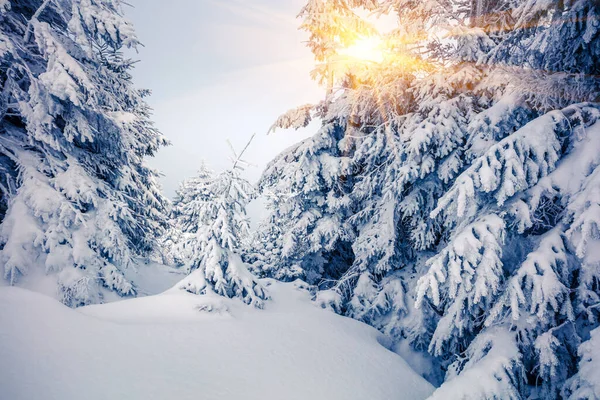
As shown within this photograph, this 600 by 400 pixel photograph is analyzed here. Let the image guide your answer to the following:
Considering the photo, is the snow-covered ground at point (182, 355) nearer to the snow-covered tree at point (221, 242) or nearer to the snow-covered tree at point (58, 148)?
the snow-covered tree at point (221, 242)

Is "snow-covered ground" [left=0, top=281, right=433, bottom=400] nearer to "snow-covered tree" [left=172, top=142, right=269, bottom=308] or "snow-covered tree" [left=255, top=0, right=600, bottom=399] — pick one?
"snow-covered tree" [left=172, top=142, right=269, bottom=308]

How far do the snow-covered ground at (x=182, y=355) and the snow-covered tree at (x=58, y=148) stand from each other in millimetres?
3296

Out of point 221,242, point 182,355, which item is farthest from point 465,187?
point 221,242

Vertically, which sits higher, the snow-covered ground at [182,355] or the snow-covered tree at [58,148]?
the snow-covered tree at [58,148]

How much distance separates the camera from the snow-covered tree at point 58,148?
7207 mm

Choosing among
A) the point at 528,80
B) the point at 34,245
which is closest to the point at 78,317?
the point at 34,245

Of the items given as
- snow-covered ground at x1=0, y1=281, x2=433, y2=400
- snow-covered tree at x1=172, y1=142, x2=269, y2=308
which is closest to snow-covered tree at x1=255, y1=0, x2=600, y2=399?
snow-covered ground at x1=0, y1=281, x2=433, y2=400

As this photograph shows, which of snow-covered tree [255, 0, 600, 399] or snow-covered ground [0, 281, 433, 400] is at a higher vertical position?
snow-covered tree [255, 0, 600, 399]

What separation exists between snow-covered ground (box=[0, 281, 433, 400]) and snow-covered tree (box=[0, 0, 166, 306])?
10.8ft

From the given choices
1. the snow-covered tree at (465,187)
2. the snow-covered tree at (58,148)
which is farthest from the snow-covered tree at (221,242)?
the snow-covered tree at (465,187)

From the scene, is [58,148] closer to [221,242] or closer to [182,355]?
[221,242]

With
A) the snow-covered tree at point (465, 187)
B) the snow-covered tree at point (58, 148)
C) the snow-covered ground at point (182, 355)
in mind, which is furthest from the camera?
the snow-covered tree at point (58, 148)

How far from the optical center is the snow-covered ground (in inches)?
129

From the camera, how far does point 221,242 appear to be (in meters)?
7.55
